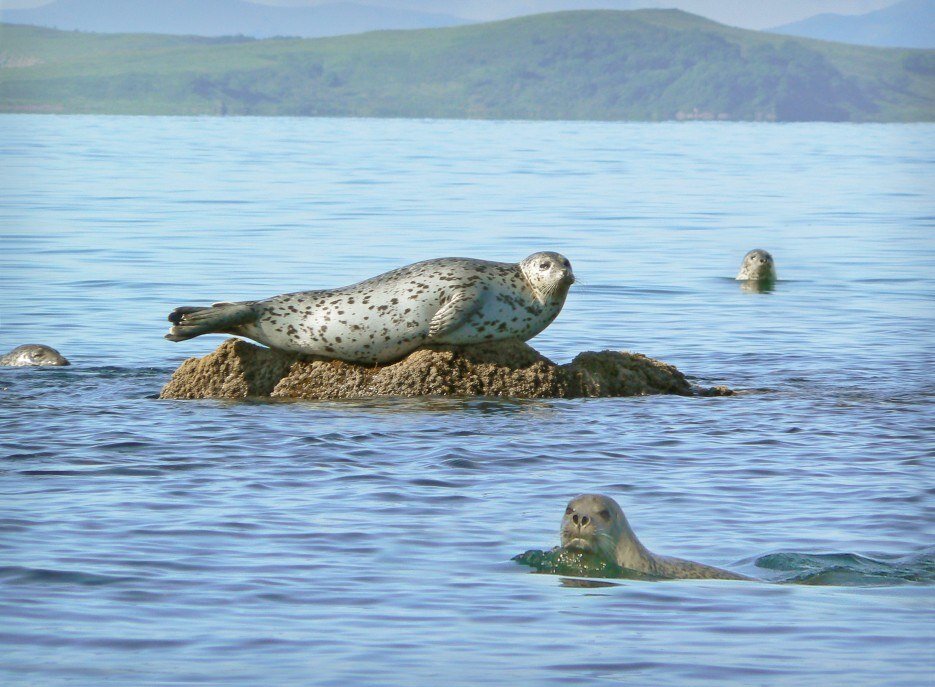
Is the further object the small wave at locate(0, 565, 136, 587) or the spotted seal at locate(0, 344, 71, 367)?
the spotted seal at locate(0, 344, 71, 367)

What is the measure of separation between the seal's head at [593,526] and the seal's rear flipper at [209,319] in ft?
19.2

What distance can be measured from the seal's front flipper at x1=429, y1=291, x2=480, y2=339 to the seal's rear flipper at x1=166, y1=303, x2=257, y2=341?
4.64 ft

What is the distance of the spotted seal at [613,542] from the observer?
7441mm

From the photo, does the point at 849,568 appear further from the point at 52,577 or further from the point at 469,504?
the point at 52,577

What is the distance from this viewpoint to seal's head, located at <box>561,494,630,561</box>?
743 cm

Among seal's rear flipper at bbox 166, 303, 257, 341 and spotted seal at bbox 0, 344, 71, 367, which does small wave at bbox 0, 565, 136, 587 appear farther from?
spotted seal at bbox 0, 344, 71, 367

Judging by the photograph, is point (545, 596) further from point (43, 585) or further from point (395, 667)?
point (43, 585)

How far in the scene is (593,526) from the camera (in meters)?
7.43

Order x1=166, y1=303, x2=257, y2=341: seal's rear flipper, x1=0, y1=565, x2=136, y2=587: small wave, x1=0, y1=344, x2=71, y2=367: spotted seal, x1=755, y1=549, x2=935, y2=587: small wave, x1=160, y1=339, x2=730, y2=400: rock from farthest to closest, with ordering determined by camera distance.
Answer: x1=0, y1=344, x2=71, y2=367: spotted seal, x1=166, y1=303, x2=257, y2=341: seal's rear flipper, x1=160, y1=339, x2=730, y2=400: rock, x1=755, y1=549, x2=935, y2=587: small wave, x1=0, y1=565, x2=136, y2=587: small wave

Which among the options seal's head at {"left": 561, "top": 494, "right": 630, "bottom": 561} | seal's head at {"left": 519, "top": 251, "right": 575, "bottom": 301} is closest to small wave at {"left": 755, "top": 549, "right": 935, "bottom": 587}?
seal's head at {"left": 561, "top": 494, "right": 630, "bottom": 561}

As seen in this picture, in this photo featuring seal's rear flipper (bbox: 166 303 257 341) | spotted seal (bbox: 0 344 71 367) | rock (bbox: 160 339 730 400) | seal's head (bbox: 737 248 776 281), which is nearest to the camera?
rock (bbox: 160 339 730 400)

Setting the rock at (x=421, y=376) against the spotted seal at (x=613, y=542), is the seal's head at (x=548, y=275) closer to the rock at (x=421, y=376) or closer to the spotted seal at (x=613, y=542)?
the rock at (x=421, y=376)

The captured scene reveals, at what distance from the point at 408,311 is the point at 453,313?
1.29 ft

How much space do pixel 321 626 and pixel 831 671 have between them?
6.24ft
